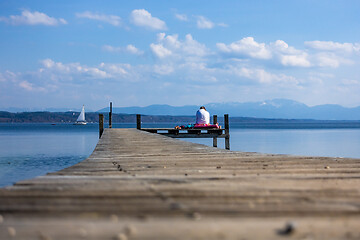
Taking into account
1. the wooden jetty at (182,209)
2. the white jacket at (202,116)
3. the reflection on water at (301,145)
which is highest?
the white jacket at (202,116)

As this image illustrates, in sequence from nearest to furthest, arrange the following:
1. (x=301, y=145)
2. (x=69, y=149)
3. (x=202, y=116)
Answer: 1. (x=202, y=116)
2. (x=69, y=149)
3. (x=301, y=145)

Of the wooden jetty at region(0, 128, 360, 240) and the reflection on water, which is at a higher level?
the wooden jetty at region(0, 128, 360, 240)

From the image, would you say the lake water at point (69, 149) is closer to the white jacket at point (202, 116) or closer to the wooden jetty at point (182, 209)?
the white jacket at point (202, 116)

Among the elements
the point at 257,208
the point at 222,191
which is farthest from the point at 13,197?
the point at 257,208

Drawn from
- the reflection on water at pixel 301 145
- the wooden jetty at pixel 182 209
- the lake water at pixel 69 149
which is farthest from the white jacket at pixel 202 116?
the wooden jetty at pixel 182 209

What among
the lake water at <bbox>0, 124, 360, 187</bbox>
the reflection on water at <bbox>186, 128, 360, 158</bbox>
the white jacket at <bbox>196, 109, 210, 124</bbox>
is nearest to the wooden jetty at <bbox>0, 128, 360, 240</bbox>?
the lake water at <bbox>0, 124, 360, 187</bbox>

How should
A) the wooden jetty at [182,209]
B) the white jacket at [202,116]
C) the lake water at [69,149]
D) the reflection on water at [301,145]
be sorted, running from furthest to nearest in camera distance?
the reflection on water at [301,145]
the lake water at [69,149]
the white jacket at [202,116]
the wooden jetty at [182,209]

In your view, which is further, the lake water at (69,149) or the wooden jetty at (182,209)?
the lake water at (69,149)

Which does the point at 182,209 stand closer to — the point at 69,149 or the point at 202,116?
the point at 202,116

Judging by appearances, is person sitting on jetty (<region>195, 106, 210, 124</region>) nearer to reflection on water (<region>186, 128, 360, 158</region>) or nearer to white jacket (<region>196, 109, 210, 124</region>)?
white jacket (<region>196, 109, 210, 124</region>)

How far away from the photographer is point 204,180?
2.98m

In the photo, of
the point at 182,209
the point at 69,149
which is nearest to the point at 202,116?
the point at 182,209

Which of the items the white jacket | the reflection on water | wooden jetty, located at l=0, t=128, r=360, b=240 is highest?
the white jacket

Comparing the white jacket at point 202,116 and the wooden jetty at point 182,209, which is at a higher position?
the white jacket at point 202,116
